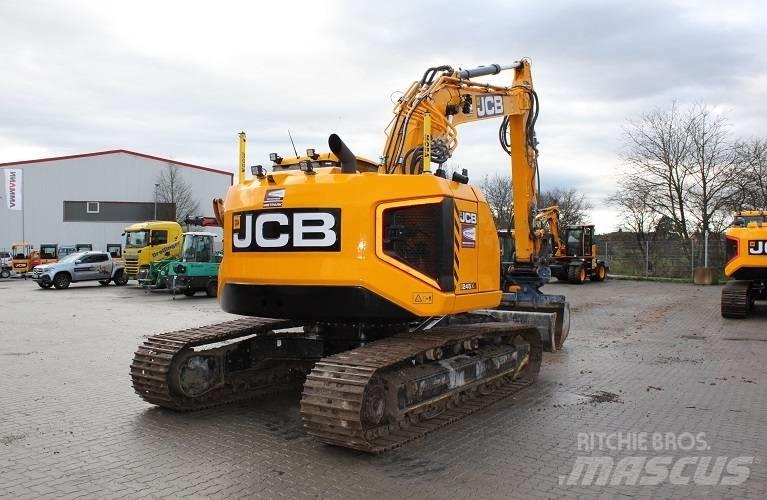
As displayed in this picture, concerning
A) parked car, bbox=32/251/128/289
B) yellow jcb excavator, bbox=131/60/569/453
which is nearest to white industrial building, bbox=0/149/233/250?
parked car, bbox=32/251/128/289

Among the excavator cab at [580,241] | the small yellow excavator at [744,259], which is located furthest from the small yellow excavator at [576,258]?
the small yellow excavator at [744,259]

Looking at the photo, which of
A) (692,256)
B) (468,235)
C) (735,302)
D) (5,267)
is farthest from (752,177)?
(5,267)

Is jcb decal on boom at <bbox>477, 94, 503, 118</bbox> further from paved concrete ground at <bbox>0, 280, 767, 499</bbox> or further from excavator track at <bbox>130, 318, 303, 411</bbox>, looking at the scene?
excavator track at <bbox>130, 318, 303, 411</bbox>

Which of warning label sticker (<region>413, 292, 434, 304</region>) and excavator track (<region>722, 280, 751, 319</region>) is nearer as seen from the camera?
warning label sticker (<region>413, 292, 434, 304</region>)

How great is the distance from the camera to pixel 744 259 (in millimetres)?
14383

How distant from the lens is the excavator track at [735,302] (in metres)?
14.8

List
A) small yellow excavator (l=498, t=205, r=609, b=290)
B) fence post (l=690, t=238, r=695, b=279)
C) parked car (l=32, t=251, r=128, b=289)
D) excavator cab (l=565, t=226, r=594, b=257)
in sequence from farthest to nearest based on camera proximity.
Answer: fence post (l=690, t=238, r=695, b=279), excavator cab (l=565, t=226, r=594, b=257), small yellow excavator (l=498, t=205, r=609, b=290), parked car (l=32, t=251, r=128, b=289)

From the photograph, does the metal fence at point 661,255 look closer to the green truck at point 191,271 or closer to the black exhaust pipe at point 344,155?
the green truck at point 191,271

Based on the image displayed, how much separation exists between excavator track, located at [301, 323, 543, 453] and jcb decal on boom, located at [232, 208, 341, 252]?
3.39ft

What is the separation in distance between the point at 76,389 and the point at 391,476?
15.5ft

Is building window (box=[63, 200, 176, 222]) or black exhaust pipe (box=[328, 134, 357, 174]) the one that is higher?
building window (box=[63, 200, 176, 222])

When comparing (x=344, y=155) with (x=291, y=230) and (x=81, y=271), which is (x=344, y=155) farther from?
(x=81, y=271)

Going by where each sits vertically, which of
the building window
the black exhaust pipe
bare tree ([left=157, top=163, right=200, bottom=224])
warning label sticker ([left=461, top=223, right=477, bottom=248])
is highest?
bare tree ([left=157, top=163, right=200, bottom=224])

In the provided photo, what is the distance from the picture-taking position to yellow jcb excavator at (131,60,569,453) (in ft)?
18.1
